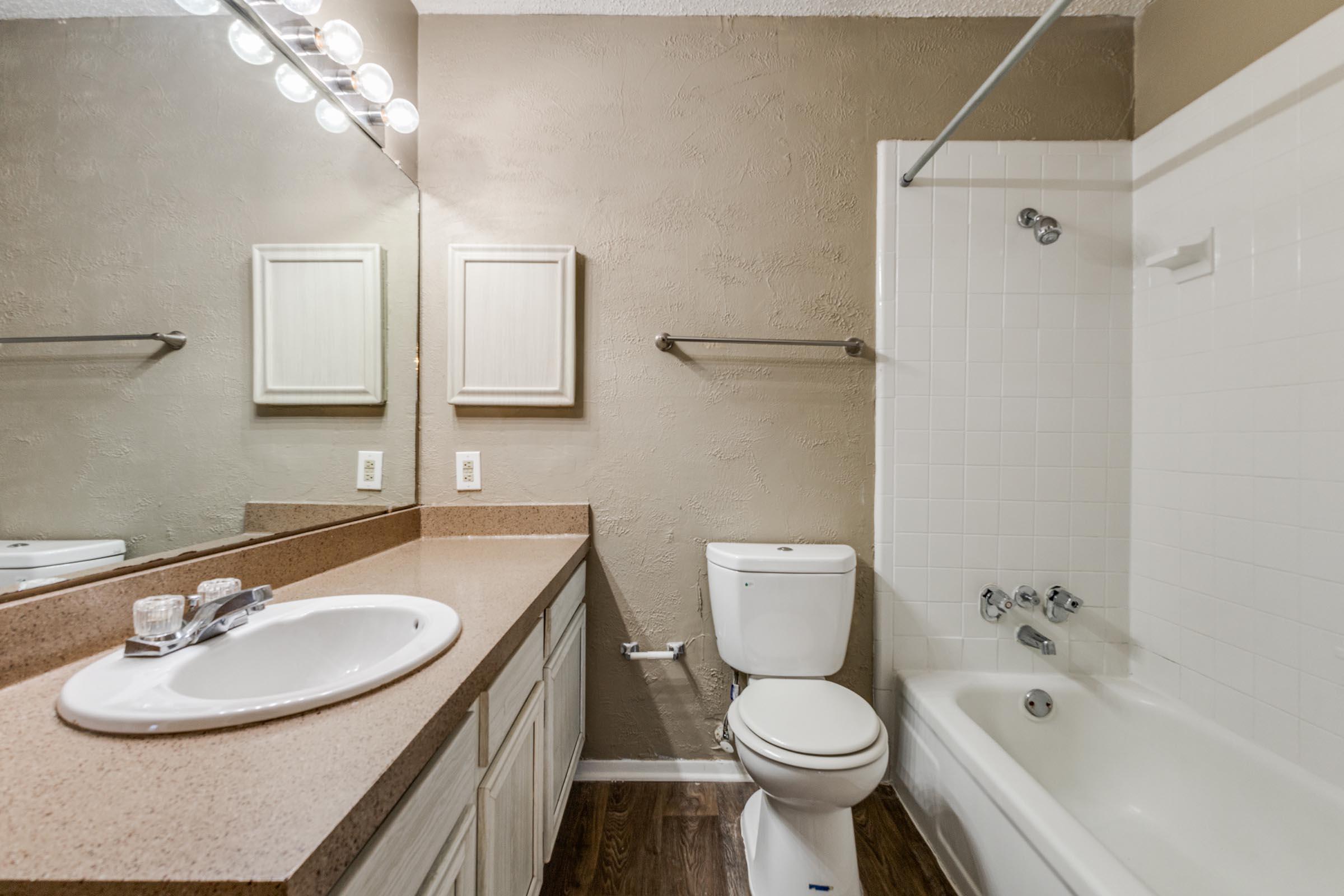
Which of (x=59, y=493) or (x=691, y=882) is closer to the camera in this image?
(x=59, y=493)

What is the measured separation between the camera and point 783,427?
1.67m

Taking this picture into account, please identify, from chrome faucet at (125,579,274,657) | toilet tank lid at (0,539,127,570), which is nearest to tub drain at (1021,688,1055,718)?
chrome faucet at (125,579,274,657)

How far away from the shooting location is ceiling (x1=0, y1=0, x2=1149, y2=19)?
1.61 metres

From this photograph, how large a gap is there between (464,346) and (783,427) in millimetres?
1064

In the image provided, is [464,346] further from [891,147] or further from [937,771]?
[937,771]

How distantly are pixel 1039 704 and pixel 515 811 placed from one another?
58.9 inches

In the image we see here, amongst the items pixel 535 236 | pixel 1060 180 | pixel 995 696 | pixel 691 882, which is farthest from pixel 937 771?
pixel 535 236

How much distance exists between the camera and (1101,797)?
56.6 inches

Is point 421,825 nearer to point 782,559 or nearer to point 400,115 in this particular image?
point 782,559

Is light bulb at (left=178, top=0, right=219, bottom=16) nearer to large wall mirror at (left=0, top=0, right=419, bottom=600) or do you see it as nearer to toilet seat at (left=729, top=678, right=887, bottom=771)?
large wall mirror at (left=0, top=0, right=419, bottom=600)

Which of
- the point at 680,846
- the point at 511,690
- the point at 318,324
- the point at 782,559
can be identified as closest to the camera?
the point at 511,690

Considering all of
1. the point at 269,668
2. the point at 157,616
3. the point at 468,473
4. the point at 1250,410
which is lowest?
the point at 269,668

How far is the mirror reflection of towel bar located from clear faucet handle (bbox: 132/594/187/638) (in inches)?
15.2

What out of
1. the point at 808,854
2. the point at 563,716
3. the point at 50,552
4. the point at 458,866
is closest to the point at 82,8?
the point at 50,552
